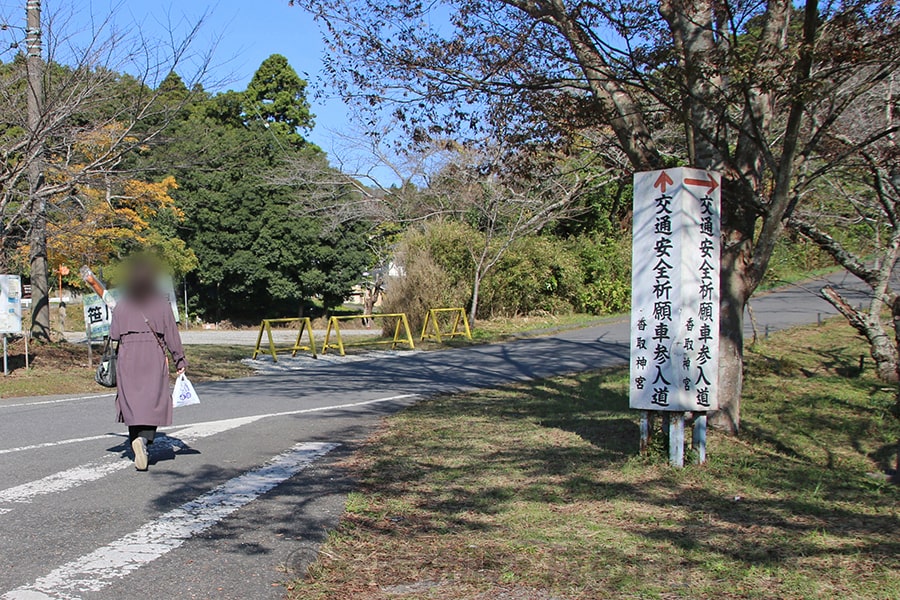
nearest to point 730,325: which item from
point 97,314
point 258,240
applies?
point 97,314

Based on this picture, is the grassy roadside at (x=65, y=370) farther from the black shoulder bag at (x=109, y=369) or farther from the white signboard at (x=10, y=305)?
the black shoulder bag at (x=109, y=369)

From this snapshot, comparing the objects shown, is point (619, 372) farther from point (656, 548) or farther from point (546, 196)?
point (546, 196)

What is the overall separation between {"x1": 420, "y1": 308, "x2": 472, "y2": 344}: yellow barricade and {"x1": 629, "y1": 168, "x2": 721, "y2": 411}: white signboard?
1665 centimetres

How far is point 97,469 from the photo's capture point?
7090 millimetres

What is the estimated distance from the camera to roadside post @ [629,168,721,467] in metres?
6.93

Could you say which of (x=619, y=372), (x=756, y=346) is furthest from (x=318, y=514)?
(x=756, y=346)

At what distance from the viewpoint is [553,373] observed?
16.2 m

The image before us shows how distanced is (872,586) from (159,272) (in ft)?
20.9

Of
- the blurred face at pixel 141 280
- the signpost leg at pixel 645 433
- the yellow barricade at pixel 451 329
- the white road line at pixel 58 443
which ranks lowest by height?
the white road line at pixel 58 443

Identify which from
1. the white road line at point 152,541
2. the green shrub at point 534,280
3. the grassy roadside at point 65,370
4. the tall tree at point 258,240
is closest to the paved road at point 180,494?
the white road line at point 152,541

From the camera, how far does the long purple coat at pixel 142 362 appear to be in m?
7.12

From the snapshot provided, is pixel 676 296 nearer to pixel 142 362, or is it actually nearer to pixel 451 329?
pixel 142 362

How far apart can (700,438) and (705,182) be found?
2.20m

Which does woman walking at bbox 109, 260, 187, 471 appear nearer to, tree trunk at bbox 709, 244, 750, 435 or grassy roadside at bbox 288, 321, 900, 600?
grassy roadside at bbox 288, 321, 900, 600
